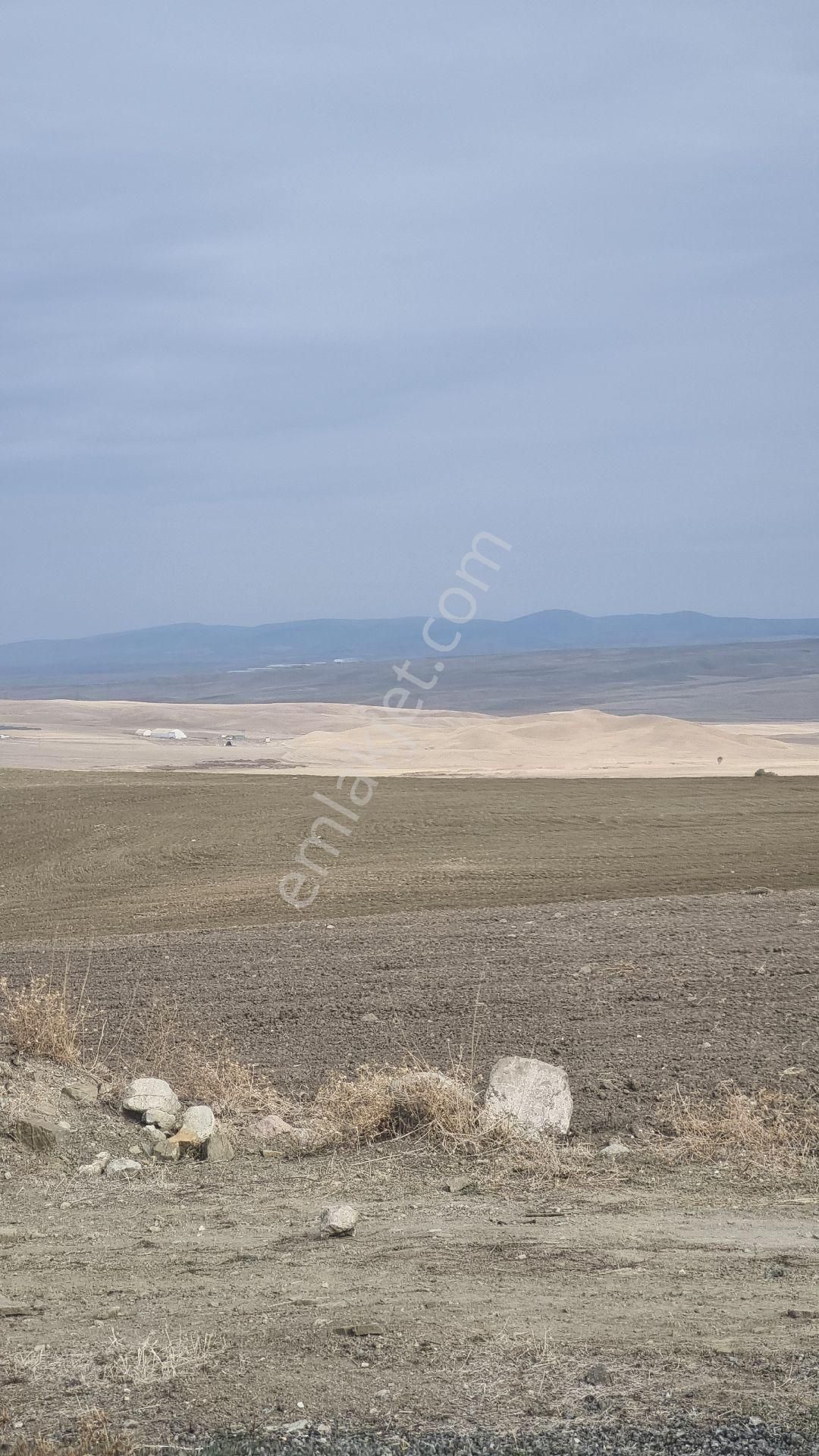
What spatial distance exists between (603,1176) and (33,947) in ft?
26.0

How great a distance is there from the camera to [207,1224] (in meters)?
6.27

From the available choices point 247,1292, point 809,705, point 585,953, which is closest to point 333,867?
point 585,953

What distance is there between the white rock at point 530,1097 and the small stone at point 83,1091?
2573 mm

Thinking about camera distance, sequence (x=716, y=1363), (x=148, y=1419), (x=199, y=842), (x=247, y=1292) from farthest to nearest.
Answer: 1. (x=199, y=842)
2. (x=247, y=1292)
3. (x=716, y=1363)
4. (x=148, y=1419)

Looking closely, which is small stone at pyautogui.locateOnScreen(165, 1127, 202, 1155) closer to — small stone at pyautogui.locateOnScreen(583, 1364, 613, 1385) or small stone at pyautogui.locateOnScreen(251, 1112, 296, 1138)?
small stone at pyautogui.locateOnScreen(251, 1112, 296, 1138)

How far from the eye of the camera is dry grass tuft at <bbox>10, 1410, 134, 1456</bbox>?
13.0 feet

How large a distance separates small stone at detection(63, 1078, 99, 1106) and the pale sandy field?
2597cm

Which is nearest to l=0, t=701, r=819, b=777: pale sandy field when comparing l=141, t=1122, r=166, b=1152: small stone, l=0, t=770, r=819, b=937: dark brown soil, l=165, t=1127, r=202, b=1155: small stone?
l=0, t=770, r=819, b=937: dark brown soil

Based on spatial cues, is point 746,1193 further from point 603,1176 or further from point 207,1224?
point 207,1224

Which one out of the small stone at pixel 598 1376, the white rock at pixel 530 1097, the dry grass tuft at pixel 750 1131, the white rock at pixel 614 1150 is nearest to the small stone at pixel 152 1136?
the white rock at pixel 530 1097

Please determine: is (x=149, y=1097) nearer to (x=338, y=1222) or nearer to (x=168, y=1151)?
(x=168, y=1151)

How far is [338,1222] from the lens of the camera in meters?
6.00

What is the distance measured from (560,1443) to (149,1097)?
456cm

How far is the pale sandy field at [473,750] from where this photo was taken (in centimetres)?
3722
